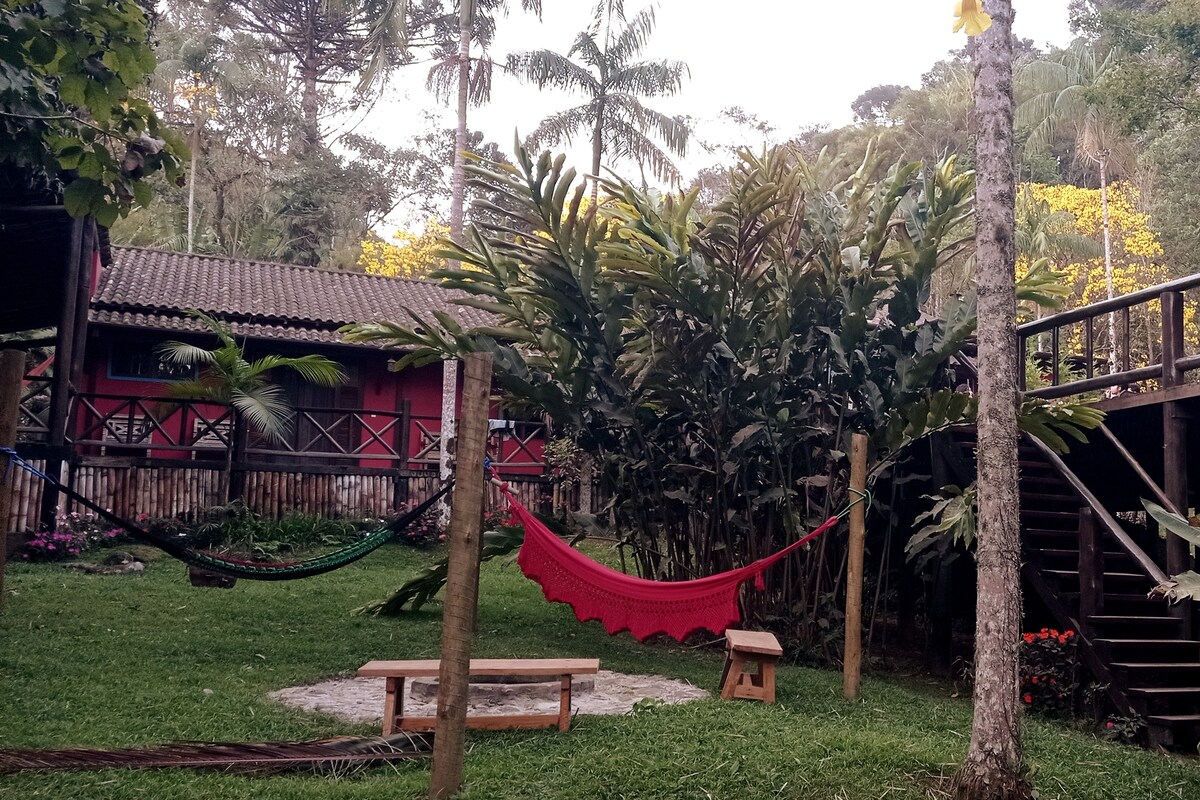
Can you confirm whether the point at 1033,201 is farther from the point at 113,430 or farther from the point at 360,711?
the point at 360,711

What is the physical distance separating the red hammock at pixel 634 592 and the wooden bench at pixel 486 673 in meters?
0.73

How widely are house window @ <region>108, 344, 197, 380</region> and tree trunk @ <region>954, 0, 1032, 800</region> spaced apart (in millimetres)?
13133

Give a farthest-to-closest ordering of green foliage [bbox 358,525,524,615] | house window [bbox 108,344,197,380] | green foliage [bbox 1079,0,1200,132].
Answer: house window [bbox 108,344,197,380] < green foliage [bbox 1079,0,1200,132] < green foliage [bbox 358,525,524,615]

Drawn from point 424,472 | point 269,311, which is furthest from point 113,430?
point 424,472

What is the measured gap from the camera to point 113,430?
14.2 meters

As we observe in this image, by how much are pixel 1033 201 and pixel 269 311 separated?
1600 cm

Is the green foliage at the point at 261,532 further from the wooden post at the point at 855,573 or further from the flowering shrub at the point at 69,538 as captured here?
the wooden post at the point at 855,573

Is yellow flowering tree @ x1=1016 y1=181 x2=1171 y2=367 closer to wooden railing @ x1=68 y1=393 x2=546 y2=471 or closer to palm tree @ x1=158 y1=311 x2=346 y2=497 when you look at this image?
wooden railing @ x1=68 y1=393 x2=546 y2=471

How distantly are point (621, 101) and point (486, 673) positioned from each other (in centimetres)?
1820

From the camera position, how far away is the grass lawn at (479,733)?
4.45 metres

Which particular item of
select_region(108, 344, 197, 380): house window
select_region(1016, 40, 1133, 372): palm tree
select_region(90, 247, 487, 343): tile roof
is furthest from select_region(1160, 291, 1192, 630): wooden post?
select_region(1016, 40, 1133, 372): palm tree

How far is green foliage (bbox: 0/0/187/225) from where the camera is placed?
14.6 feet

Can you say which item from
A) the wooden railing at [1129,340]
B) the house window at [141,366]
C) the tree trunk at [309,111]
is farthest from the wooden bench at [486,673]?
the tree trunk at [309,111]

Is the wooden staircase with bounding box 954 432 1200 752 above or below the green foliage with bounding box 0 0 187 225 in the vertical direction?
below
